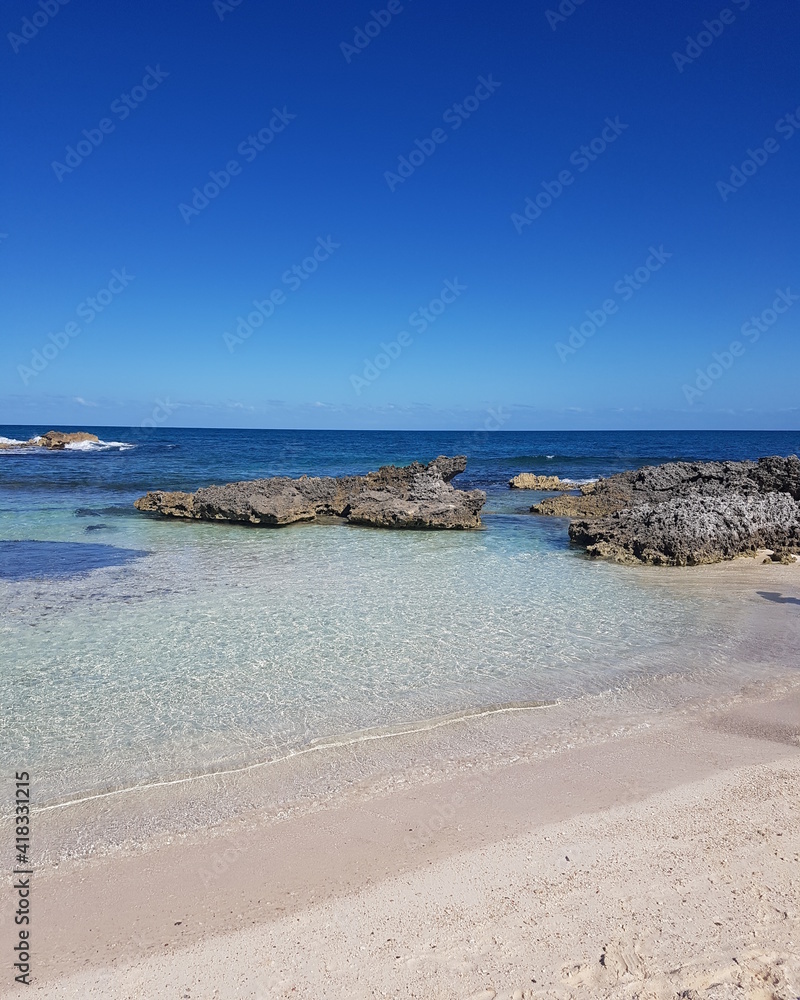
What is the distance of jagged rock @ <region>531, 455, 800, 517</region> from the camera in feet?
53.2

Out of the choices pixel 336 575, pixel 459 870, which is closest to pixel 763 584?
pixel 336 575

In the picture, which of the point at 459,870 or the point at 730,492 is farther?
the point at 730,492

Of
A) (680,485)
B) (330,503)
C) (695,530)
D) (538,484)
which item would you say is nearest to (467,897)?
(695,530)

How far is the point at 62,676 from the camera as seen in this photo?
21.2 feet

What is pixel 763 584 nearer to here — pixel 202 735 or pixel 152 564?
pixel 202 735

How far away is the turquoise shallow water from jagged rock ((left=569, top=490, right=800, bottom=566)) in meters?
1.00

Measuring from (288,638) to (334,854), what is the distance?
410 cm

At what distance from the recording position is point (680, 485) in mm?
17984

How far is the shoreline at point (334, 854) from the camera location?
3102 millimetres

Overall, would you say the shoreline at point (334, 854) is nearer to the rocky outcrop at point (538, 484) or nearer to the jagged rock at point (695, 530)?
the jagged rock at point (695, 530)

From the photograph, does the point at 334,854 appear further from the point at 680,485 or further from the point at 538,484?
the point at 538,484

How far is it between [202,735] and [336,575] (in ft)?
18.9

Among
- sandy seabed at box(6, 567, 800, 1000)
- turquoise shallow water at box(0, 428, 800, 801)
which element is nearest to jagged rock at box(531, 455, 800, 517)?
turquoise shallow water at box(0, 428, 800, 801)

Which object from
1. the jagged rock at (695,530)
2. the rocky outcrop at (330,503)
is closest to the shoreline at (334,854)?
the jagged rock at (695,530)
